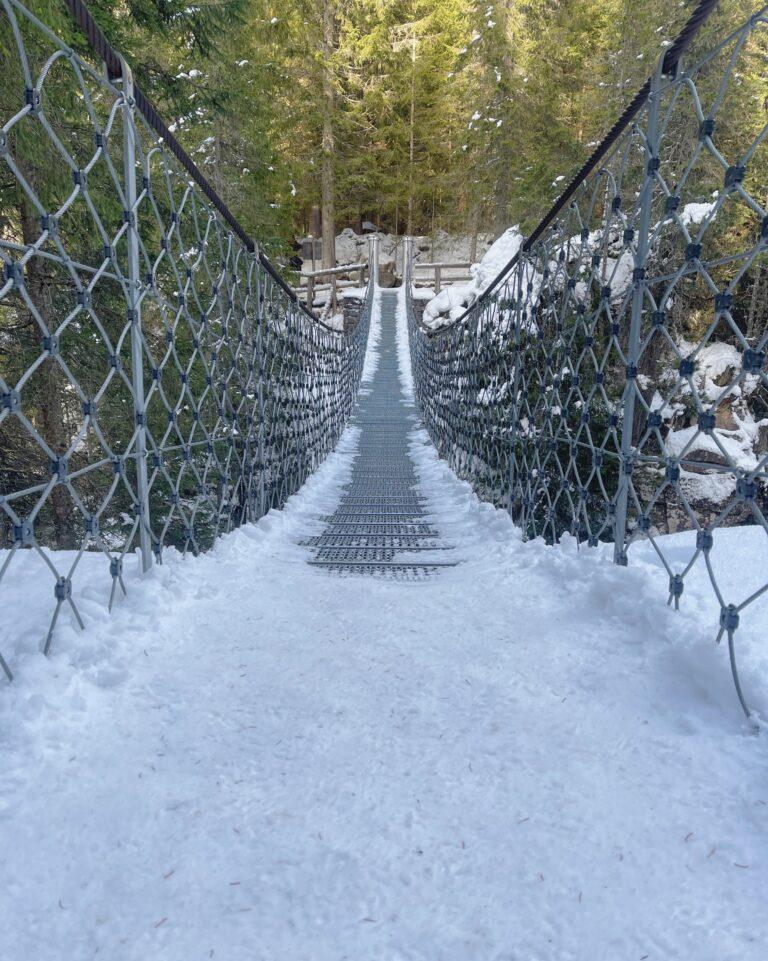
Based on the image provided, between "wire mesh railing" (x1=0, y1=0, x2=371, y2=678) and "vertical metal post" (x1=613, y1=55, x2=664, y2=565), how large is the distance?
1261 mm

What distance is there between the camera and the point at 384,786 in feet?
3.34

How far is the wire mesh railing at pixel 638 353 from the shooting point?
4.32ft

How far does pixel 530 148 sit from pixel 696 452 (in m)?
10.3

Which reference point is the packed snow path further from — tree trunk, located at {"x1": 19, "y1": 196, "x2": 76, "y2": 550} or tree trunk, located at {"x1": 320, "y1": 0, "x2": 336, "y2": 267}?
tree trunk, located at {"x1": 320, "y1": 0, "x2": 336, "y2": 267}

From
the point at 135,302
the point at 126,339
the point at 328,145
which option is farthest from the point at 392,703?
the point at 328,145

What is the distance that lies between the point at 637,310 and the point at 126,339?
3057 millimetres

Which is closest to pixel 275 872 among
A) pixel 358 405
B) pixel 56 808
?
pixel 56 808

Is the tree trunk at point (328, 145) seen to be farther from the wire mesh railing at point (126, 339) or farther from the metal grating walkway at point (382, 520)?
the wire mesh railing at point (126, 339)

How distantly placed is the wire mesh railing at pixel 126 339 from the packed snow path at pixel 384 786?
266 mm

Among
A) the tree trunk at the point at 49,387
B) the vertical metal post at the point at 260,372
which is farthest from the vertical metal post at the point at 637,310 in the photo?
the tree trunk at the point at 49,387

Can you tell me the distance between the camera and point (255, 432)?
3021 mm

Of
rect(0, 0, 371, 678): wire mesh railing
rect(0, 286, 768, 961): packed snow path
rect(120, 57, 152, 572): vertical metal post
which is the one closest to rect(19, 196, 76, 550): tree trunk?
rect(0, 0, 371, 678): wire mesh railing

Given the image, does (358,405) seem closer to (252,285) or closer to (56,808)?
(252,285)

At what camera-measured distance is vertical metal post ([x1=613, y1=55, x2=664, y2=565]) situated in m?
1.50
